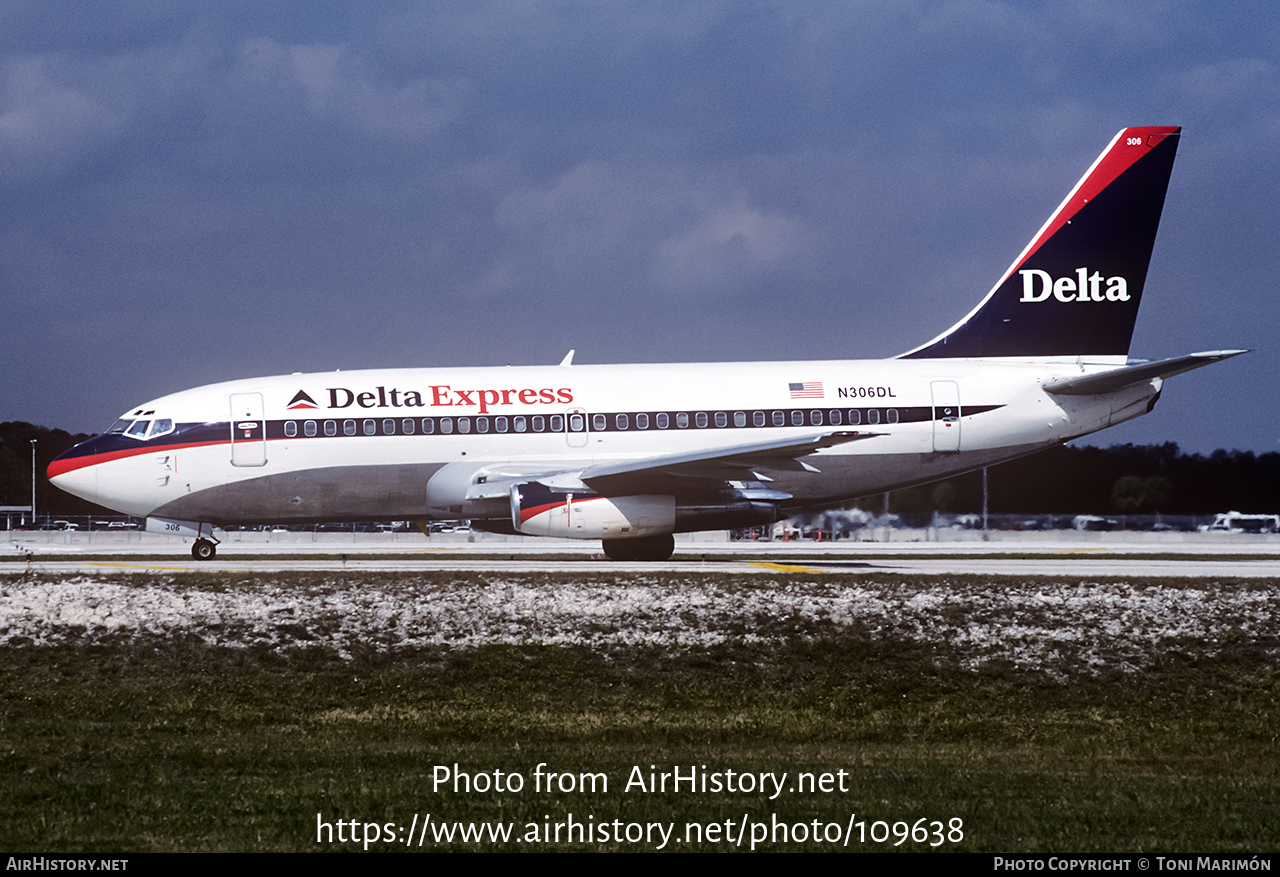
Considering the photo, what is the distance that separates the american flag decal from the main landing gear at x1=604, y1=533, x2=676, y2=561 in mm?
4181

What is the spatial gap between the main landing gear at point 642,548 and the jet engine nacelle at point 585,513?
2.07 metres

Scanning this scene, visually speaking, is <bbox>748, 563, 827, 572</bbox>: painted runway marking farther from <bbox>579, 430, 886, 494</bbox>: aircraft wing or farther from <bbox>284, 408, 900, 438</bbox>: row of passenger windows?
<bbox>284, 408, 900, 438</bbox>: row of passenger windows

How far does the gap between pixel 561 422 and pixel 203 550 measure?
8704mm

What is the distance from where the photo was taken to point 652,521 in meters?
25.3

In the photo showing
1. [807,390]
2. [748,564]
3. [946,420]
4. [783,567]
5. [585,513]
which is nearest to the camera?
[585,513]

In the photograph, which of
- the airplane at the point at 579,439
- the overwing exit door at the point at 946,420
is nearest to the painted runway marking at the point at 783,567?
the airplane at the point at 579,439

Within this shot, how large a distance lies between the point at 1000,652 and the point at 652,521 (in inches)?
371

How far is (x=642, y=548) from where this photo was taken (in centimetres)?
2806

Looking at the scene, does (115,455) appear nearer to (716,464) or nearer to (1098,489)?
(716,464)

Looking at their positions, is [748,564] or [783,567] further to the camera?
[748,564]

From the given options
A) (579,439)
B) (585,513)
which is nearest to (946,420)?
(579,439)

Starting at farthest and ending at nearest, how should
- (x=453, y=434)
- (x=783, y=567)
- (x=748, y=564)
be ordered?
1. (x=453, y=434)
2. (x=748, y=564)
3. (x=783, y=567)

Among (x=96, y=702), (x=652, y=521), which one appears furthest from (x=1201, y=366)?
(x=96, y=702)
